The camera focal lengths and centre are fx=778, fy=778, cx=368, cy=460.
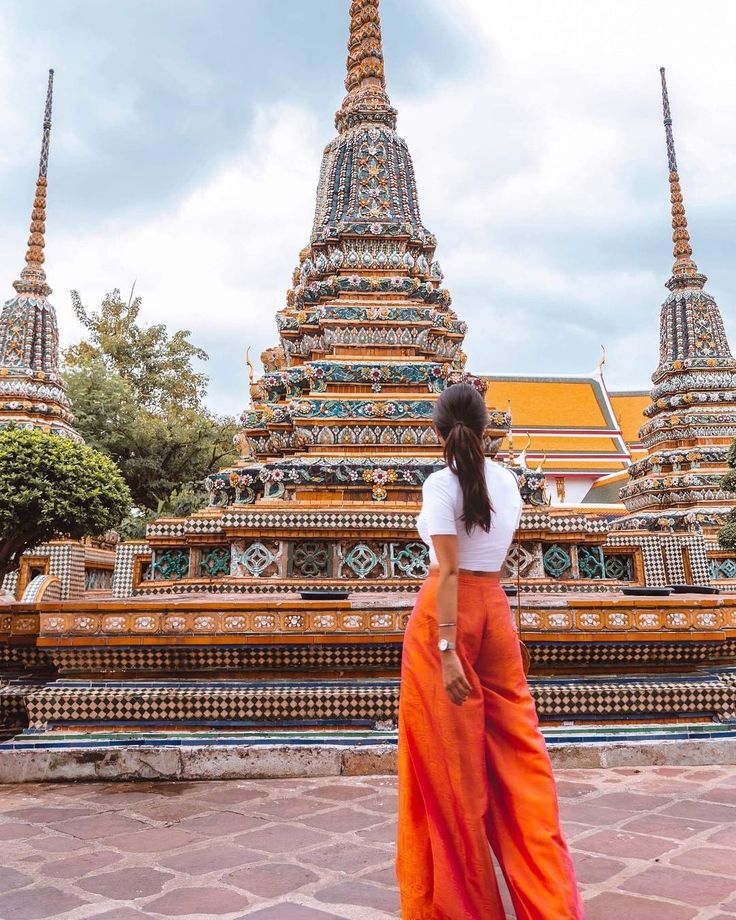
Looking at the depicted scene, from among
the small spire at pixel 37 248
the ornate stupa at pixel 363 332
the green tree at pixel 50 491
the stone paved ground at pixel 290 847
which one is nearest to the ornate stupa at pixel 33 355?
the small spire at pixel 37 248

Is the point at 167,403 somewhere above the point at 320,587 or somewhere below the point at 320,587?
above

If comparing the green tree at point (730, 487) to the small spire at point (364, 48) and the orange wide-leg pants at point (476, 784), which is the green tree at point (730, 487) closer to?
the small spire at point (364, 48)

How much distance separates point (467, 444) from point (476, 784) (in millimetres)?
1112

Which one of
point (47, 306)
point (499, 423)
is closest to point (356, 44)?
point (499, 423)

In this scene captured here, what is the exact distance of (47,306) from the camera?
19.1 metres

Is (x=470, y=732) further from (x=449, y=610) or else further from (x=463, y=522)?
(x=463, y=522)

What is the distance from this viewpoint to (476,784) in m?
2.51

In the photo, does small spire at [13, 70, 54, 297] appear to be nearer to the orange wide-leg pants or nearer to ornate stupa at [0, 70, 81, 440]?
ornate stupa at [0, 70, 81, 440]

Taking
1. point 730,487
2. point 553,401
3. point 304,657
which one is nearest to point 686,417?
point 730,487

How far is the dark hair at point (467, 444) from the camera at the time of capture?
2613mm

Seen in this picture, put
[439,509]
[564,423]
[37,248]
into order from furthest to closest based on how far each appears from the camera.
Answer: [564,423]
[37,248]
[439,509]

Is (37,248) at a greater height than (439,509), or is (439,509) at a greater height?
(37,248)

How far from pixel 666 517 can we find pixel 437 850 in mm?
15526

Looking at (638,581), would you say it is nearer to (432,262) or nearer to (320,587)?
(320,587)
